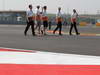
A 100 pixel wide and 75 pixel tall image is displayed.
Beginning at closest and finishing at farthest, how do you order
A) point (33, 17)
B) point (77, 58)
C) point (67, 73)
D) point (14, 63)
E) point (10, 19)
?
point (67, 73)
point (14, 63)
point (77, 58)
point (33, 17)
point (10, 19)

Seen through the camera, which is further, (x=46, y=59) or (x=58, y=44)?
(x=58, y=44)

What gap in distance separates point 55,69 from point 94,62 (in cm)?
127

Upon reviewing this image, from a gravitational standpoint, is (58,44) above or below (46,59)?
below

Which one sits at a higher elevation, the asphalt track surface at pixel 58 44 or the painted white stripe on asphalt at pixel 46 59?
the painted white stripe on asphalt at pixel 46 59

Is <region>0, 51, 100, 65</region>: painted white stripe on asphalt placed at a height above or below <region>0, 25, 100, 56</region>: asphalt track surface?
above

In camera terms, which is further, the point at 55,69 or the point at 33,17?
the point at 33,17

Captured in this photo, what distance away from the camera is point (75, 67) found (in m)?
7.55

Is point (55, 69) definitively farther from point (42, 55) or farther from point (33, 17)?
point (33, 17)

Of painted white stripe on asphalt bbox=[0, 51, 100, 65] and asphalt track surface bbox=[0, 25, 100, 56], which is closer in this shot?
painted white stripe on asphalt bbox=[0, 51, 100, 65]

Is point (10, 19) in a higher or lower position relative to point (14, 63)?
lower

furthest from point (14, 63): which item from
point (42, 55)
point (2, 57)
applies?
point (42, 55)

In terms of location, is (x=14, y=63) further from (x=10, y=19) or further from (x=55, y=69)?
(x=10, y=19)

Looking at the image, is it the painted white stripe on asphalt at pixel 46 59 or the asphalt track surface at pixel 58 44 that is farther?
the asphalt track surface at pixel 58 44

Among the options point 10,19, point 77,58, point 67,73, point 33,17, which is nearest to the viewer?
point 67,73
